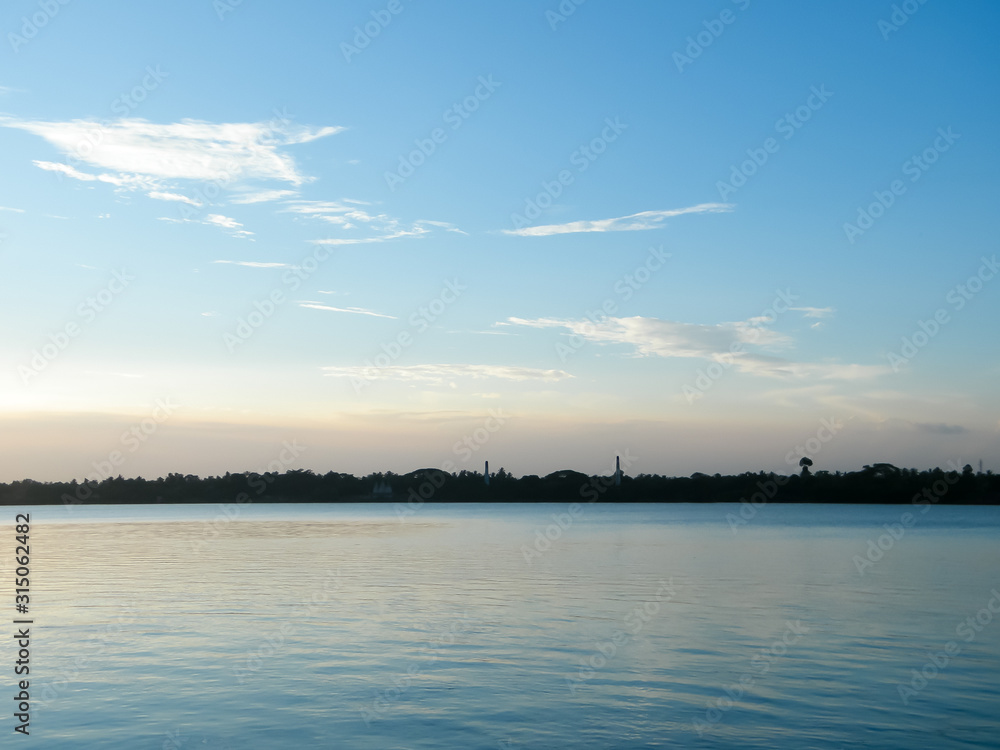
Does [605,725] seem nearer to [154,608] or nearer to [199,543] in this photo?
[154,608]

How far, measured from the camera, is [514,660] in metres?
23.2

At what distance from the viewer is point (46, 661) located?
23.7m

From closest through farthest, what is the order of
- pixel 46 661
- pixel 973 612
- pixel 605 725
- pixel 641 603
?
pixel 605 725
pixel 46 661
pixel 973 612
pixel 641 603

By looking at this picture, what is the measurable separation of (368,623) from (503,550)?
40.8 m

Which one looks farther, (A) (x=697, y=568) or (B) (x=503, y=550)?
(B) (x=503, y=550)

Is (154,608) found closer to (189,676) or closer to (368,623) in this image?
(368,623)

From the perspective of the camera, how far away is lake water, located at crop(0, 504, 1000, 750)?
16969 millimetres

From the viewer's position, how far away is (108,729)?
17328 mm

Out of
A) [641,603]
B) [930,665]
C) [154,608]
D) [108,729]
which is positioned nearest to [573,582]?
[641,603]

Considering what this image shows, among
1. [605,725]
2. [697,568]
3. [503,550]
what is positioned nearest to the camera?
[605,725]

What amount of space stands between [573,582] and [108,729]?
28.2 meters

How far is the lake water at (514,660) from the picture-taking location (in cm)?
1697

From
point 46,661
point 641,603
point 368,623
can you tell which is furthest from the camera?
point 641,603

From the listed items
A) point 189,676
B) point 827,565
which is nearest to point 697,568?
point 827,565
